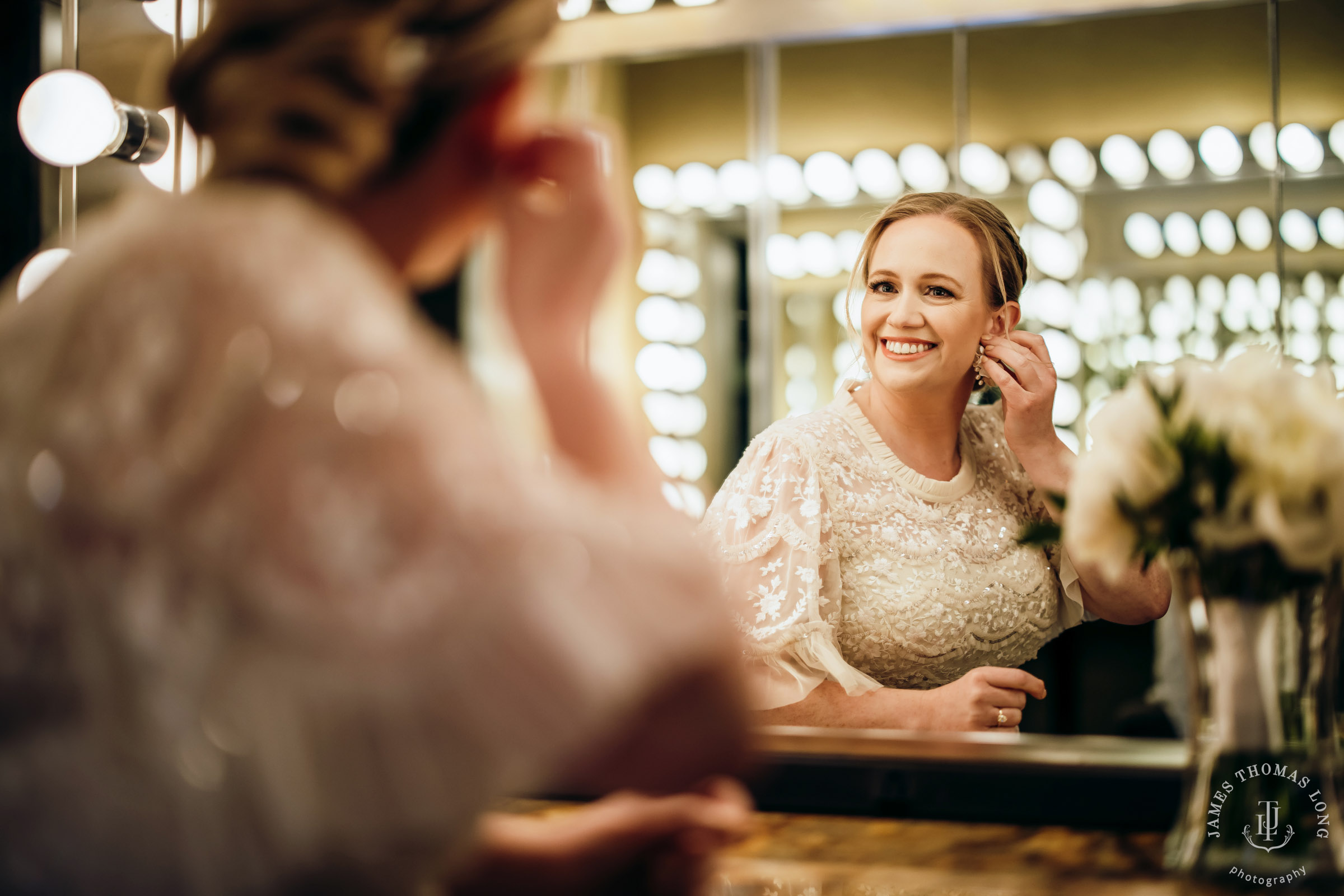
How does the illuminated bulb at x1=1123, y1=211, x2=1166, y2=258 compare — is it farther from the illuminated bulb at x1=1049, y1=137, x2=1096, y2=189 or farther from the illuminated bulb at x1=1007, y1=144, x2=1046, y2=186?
the illuminated bulb at x1=1007, y1=144, x2=1046, y2=186

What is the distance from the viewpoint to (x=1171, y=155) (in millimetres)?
3459

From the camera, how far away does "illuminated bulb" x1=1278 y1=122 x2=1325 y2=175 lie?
10.8 feet

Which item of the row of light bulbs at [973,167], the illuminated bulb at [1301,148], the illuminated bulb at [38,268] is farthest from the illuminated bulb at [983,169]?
the illuminated bulb at [38,268]

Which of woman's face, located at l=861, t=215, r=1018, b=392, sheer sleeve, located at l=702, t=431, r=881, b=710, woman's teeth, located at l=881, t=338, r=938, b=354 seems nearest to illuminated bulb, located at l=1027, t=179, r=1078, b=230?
woman's face, located at l=861, t=215, r=1018, b=392

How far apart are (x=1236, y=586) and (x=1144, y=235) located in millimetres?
3148

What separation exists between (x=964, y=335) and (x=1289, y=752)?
1.03m

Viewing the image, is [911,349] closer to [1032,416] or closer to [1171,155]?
[1032,416]

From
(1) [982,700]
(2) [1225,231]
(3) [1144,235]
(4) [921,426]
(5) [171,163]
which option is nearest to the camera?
(1) [982,700]

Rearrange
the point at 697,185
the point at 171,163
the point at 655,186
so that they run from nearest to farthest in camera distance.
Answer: the point at 171,163 → the point at 697,185 → the point at 655,186

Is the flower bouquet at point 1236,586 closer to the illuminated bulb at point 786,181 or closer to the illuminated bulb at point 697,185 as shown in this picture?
the illuminated bulb at point 786,181

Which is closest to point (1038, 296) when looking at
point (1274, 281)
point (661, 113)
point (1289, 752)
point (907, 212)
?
point (1274, 281)

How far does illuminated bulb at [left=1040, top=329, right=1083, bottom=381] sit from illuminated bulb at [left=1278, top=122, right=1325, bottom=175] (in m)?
0.85

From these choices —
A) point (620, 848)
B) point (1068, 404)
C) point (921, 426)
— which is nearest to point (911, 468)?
point (921, 426)

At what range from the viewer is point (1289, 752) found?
26.9 inches
